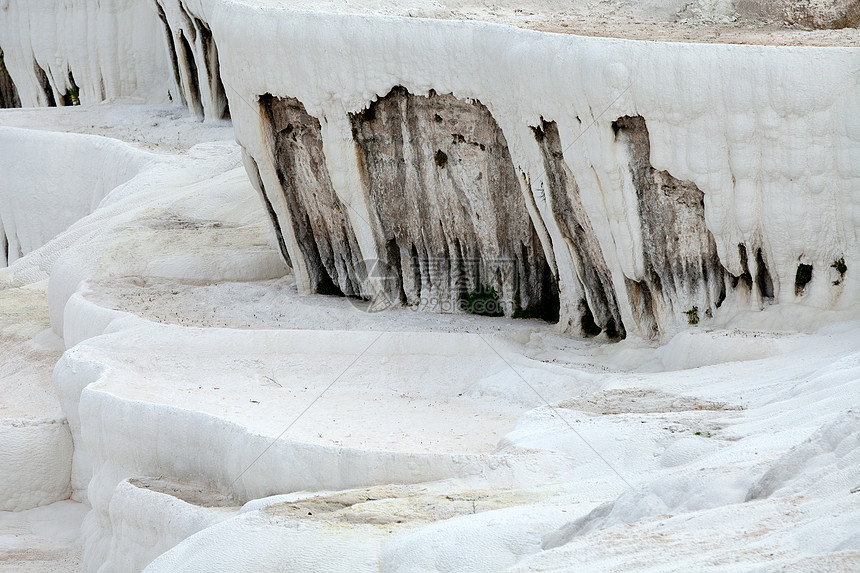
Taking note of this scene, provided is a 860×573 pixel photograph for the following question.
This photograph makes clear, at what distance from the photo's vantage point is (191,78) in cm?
3034

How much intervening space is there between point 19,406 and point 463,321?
653 cm

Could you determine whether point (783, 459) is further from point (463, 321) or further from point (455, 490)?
point (463, 321)

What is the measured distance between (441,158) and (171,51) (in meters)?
18.7

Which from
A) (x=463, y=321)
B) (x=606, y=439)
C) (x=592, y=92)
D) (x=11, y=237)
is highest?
(x=592, y=92)

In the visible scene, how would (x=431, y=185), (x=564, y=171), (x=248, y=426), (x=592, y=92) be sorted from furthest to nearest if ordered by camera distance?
1. (x=431, y=185)
2. (x=564, y=171)
3. (x=592, y=92)
4. (x=248, y=426)

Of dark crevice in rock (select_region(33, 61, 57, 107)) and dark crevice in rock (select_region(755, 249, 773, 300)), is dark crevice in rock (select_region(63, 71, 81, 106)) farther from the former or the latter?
dark crevice in rock (select_region(755, 249, 773, 300))

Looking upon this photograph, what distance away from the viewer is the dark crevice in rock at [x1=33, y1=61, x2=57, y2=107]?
3669 centimetres

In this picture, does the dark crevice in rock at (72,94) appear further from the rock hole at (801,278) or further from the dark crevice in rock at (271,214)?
the rock hole at (801,278)

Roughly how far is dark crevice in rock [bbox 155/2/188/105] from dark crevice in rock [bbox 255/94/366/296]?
49.6ft

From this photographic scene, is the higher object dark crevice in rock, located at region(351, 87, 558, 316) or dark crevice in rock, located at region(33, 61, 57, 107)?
dark crevice in rock, located at region(351, 87, 558, 316)

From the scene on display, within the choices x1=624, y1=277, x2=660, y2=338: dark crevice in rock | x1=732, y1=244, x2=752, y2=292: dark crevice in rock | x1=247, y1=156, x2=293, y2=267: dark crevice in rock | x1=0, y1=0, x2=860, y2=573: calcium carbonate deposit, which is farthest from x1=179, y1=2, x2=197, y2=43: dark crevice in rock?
x1=732, y1=244, x2=752, y2=292: dark crevice in rock

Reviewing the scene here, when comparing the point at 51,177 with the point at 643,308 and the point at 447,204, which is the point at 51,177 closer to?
the point at 447,204

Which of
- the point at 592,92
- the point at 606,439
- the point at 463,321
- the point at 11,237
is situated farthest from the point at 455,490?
the point at 11,237

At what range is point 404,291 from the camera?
1591 cm
